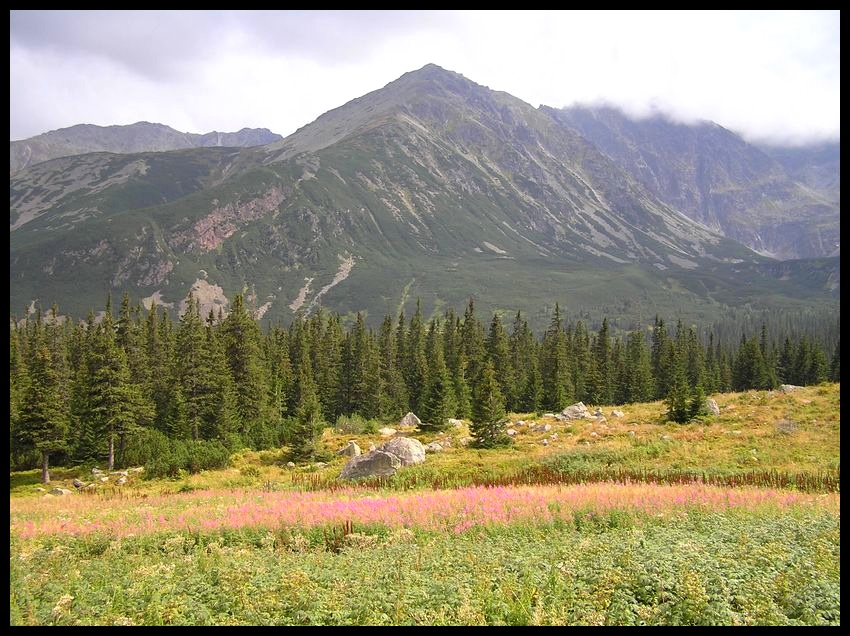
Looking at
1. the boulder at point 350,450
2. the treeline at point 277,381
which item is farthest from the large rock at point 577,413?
the boulder at point 350,450

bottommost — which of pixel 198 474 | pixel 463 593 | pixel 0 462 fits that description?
pixel 198 474

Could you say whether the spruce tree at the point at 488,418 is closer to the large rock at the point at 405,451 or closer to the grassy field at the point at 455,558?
the large rock at the point at 405,451

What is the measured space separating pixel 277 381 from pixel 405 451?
35839mm

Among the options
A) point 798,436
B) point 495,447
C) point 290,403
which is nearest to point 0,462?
point 495,447

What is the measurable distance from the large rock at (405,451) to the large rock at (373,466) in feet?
2.84

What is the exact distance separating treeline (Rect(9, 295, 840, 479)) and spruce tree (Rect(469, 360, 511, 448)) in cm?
11

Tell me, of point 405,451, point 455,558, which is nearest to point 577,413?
point 405,451

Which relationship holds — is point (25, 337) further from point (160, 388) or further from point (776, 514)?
point (776, 514)

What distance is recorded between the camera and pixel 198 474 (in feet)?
127

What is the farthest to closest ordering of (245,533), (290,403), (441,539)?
1. (290,403)
2. (245,533)
3. (441,539)

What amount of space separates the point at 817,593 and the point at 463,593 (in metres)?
6.19

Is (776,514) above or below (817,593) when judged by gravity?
below

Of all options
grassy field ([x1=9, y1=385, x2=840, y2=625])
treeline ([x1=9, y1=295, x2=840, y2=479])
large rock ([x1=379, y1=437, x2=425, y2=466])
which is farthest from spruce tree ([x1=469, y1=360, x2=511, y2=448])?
grassy field ([x1=9, y1=385, x2=840, y2=625])

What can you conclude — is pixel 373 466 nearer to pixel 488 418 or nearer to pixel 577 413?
pixel 488 418
